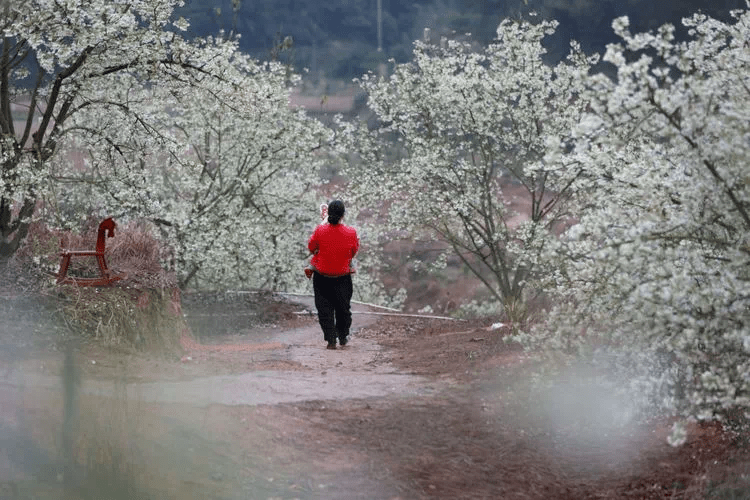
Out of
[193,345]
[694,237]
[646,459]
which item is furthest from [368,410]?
[193,345]

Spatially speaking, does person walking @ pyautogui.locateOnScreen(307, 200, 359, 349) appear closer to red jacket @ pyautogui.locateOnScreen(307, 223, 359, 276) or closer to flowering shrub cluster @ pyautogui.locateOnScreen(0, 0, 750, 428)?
red jacket @ pyautogui.locateOnScreen(307, 223, 359, 276)

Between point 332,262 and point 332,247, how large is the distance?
0.21 meters

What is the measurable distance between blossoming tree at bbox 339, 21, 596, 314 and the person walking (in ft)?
14.3

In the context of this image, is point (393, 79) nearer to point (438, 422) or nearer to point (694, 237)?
point (438, 422)

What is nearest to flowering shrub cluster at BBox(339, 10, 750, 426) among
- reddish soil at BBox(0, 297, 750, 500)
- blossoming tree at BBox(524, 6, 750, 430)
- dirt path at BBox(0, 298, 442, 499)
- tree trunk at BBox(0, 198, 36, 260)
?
blossoming tree at BBox(524, 6, 750, 430)

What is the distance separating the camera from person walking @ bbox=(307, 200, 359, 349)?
11.9 metres

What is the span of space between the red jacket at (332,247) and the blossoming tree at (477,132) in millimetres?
4408

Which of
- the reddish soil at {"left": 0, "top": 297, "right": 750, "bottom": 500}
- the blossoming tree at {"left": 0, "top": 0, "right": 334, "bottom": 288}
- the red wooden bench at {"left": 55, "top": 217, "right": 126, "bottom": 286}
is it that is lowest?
the reddish soil at {"left": 0, "top": 297, "right": 750, "bottom": 500}

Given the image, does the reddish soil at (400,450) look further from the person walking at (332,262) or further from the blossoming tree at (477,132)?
the blossoming tree at (477,132)

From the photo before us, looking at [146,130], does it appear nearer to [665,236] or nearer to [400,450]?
[400,450]

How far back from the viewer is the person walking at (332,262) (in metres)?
11.9

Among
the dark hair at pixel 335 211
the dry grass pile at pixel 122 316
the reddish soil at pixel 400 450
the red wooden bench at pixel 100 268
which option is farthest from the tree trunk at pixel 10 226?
the dark hair at pixel 335 211

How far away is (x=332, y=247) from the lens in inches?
468

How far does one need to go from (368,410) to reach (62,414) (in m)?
2.65
